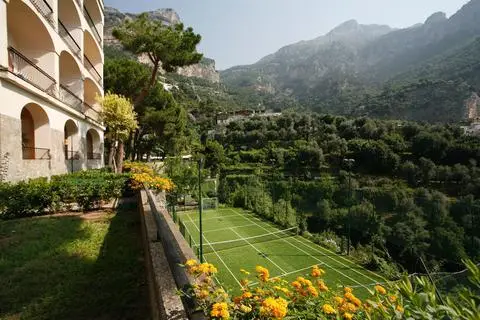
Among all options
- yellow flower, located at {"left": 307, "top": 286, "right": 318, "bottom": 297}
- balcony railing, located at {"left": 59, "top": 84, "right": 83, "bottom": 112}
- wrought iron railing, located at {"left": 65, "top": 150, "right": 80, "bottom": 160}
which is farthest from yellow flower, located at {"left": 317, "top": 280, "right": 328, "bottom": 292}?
wrought iron railing, located at {"left": 65, "top": 150, "right": 80, "bottom": 160}

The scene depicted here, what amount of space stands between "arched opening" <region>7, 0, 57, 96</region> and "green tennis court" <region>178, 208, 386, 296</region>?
7365mm

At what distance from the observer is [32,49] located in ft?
34.2

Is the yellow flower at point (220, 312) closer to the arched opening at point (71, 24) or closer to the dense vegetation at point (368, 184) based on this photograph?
the dense vegetation at point (368, 184)

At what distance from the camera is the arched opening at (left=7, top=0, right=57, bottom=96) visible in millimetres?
9297

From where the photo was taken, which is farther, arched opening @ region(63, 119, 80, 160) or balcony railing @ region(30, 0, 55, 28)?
arched opening @ region(63, 119, 80, 160)

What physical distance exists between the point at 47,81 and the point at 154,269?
1041 centimetres

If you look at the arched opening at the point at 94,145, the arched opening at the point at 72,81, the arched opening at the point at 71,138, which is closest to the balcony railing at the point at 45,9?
the arched opening at the point at 72,81

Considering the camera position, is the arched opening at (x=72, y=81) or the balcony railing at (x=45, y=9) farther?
the arched opening at (x=72, y=81)

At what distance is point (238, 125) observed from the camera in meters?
63.2

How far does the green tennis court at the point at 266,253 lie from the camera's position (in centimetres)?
1112

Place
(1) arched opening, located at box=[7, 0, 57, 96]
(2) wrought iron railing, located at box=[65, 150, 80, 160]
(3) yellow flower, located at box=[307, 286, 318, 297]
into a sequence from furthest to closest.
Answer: (2) wrought iron railing, located at box=[65, 150, 80, 160], (1) arched opening, located at box=[7, 0, 57, 96], (3) yellow flower, located at box=[307, 286, 318, 297]

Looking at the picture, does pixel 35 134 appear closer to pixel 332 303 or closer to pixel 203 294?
pixel 203 294

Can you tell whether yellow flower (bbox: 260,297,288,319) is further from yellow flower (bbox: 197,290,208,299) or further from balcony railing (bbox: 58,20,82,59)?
balcony railing (bbox: 58,20,82,59)

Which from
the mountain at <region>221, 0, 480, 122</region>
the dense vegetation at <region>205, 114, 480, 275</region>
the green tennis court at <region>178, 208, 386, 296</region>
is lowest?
the green tennis court at <region>178, 208, 386, 296</region>
